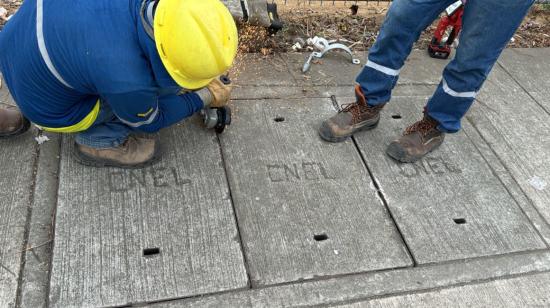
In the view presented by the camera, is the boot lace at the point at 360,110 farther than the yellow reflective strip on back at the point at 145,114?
Yes

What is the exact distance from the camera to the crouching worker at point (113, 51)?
1.75 m

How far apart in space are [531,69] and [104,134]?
10.8 feet

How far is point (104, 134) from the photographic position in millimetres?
2340

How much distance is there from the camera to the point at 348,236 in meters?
2.27

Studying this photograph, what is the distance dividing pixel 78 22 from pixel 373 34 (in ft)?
8.95

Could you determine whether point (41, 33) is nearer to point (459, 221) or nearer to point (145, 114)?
point (145, 114)

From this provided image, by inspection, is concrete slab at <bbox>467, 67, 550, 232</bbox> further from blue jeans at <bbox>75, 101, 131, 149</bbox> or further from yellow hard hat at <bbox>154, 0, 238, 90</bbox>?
blue jeans at <bbox>75, 101, 131, 149</bbox>

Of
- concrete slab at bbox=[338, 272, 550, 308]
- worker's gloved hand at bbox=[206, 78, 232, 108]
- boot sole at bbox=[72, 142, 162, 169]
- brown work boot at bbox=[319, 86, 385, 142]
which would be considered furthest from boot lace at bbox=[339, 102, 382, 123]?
boot sole at bbox=[72, 142, 162, 169]

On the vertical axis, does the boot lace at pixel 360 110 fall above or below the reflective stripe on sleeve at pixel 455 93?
below

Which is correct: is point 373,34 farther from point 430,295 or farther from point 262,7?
point 430,295

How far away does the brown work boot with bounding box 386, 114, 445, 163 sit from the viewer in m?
2.70

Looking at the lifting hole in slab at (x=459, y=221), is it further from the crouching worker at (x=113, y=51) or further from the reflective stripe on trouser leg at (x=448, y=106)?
the crouching worker at (x=113, y=51)

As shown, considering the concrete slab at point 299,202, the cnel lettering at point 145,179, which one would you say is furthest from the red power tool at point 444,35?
the cnel lettering at point 145,179

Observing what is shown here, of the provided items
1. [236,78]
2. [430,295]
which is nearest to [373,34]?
[236,78]
